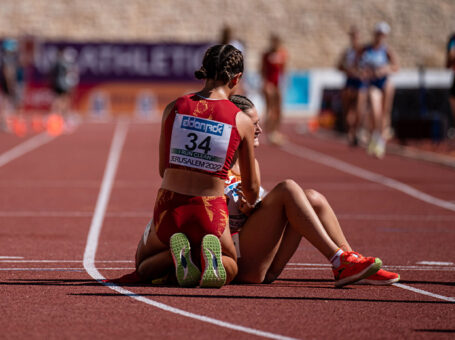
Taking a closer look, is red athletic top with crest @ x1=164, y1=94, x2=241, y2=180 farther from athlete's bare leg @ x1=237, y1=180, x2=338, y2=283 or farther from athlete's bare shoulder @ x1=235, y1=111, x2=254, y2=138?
athlete's bare leg @ x1=237, y1=180, x2=338, y2=283

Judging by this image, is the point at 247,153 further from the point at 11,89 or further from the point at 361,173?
the point at 11,89

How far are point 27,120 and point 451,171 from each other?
22.2m

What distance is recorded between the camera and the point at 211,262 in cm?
671

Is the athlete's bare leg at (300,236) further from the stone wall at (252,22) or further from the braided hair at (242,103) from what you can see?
the stone wall at (252,22)

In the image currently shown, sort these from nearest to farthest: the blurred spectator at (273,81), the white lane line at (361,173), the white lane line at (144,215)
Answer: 1. the white lane line at (144,215)
2. the white lane line at (361,173)
3. the blurred spectator at (273,81)

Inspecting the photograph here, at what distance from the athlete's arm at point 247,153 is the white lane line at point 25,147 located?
11.9m

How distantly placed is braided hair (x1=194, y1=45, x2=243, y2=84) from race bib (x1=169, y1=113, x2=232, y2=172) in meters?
0.30

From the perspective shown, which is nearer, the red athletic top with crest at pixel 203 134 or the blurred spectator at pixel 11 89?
the red athletic top with crest at pixel 203 134

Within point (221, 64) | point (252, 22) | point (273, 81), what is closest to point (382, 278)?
point (221, 64)

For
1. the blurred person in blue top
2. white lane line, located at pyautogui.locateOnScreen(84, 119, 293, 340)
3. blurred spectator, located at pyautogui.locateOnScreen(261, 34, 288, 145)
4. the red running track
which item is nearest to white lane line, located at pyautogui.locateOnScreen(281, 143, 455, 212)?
the red running track

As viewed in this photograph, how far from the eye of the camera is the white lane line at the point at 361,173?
13.2 metres

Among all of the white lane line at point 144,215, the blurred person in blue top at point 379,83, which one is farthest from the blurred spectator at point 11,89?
the white lane line at point 144,215

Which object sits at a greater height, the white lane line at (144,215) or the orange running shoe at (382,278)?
the orange running shoe at (382,278)

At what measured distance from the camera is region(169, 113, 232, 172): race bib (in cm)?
677
